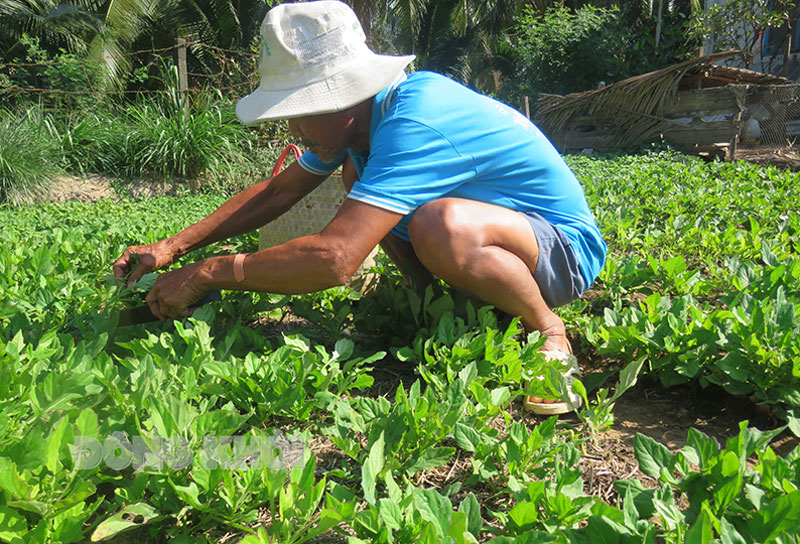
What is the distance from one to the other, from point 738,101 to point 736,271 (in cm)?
978

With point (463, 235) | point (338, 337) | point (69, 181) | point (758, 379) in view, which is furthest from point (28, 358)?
point (69, 181)

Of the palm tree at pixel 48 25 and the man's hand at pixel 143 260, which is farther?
the palm tree at pixel 48 25

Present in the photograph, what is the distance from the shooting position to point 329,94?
1.92 meters

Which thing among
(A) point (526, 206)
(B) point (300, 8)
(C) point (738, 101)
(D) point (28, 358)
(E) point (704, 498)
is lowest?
(C) point (738, 101)

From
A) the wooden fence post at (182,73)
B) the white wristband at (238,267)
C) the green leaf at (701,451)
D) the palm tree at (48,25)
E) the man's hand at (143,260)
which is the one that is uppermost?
the palm tree at (48,25)

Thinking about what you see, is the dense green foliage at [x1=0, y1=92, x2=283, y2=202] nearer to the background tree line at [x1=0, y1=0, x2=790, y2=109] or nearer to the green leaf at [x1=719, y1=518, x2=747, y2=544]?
the background tree line at [x1=0, y1=0, x2=790, y2=109]

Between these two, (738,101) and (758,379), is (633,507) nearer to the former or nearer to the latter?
(758,379)

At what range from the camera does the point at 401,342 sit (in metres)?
2.37

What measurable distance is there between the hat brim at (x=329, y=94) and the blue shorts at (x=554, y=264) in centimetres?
73

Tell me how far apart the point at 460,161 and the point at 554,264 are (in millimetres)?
586

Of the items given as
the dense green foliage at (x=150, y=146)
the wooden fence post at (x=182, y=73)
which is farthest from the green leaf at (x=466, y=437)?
the wooden fence post at (x=182, y=73)

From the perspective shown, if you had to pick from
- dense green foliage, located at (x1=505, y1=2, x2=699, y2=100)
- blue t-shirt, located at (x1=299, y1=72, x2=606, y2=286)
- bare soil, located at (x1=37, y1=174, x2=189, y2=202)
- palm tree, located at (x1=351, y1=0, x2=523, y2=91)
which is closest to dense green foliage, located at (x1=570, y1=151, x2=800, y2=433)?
blue t-shirt, located at (x1=299, y1=72, x2=606, y2=286)

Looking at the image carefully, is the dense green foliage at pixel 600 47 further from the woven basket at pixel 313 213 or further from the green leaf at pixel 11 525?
the green leaf at pixel 11 525

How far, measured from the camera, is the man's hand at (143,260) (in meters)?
2.33
